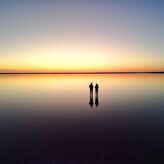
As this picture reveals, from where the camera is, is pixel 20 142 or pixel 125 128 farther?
pixel 125 128

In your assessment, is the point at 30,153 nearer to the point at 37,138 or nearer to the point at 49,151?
the point at 49,151

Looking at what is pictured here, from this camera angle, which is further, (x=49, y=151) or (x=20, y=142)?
(x=20, y=142)

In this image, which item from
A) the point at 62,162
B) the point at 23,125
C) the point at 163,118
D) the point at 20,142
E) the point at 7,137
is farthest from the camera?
A: the point at 163,118

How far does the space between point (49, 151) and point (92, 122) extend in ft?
24.1

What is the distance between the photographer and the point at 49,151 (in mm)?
10586

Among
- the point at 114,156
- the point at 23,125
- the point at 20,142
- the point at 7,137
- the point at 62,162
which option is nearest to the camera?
the point at 62,162

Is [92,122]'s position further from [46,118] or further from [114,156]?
[114,156]

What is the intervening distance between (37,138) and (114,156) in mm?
4571

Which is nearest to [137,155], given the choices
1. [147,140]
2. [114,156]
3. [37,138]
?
[114,156]

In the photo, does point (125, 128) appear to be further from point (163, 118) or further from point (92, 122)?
point (163, 118)

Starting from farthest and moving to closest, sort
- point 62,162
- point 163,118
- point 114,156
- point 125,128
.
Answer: point 163,118 → point 125,128 → point 114,156 → point 62,162

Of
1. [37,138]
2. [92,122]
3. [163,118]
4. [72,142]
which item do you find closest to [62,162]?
[72,142]

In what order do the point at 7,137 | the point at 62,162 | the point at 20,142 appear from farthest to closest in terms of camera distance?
the point at 7,137
the point at 20,142
the point at 62,162

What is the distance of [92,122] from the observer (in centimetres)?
1762
